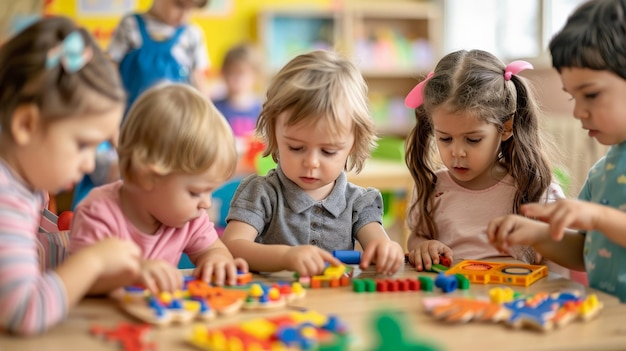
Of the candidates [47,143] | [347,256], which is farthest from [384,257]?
[47,143]

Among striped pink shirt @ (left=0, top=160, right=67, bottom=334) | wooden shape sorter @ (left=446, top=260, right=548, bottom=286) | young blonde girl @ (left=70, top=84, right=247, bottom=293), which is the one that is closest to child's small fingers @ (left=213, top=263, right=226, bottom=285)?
young blonde girl @ (left=70, top=84, right=247, bottom=293)

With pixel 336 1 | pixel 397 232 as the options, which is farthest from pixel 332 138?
pixel 336 1

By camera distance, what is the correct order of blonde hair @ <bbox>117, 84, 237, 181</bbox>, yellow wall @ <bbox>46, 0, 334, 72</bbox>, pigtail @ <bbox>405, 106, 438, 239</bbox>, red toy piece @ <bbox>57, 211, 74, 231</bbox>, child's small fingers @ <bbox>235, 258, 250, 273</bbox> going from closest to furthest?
blonde hair @ <bbox>117, 84, 237, 181</bbox>, child's small fingers @ <bbox>235, 258, 250, 273</bbox>, red toy piece @ <bbox>57, 211, 74, 231</bbox>, pigtail @ <bbox>405, 106, 438, 239</bbox>, yellow wall @ <bbox>46, 0, 334, 72</bbox>

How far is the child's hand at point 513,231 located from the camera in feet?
4.59

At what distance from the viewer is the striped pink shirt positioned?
3.42ft

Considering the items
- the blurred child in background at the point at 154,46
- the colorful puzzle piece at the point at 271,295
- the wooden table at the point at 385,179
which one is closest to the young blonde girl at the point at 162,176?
the colorful puzzle piece at the point at 271,295

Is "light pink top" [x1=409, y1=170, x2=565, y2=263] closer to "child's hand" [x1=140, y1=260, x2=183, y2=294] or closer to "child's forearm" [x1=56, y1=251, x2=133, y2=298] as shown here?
"child's hand" [x1=140, y1=260, x2=183, y2=294]

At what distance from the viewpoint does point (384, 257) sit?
148 centimetres

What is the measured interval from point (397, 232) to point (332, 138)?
157 inches

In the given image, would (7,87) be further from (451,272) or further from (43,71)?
(451,272)

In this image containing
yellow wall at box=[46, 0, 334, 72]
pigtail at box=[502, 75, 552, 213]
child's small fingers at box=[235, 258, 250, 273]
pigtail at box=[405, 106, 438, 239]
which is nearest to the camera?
child's small fingers at box=[235, 258, 250, 273]

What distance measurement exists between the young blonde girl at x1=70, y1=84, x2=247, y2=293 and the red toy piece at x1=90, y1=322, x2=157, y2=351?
194mm

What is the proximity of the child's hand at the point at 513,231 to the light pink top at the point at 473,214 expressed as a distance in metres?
0.38

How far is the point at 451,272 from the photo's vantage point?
1.47 m
